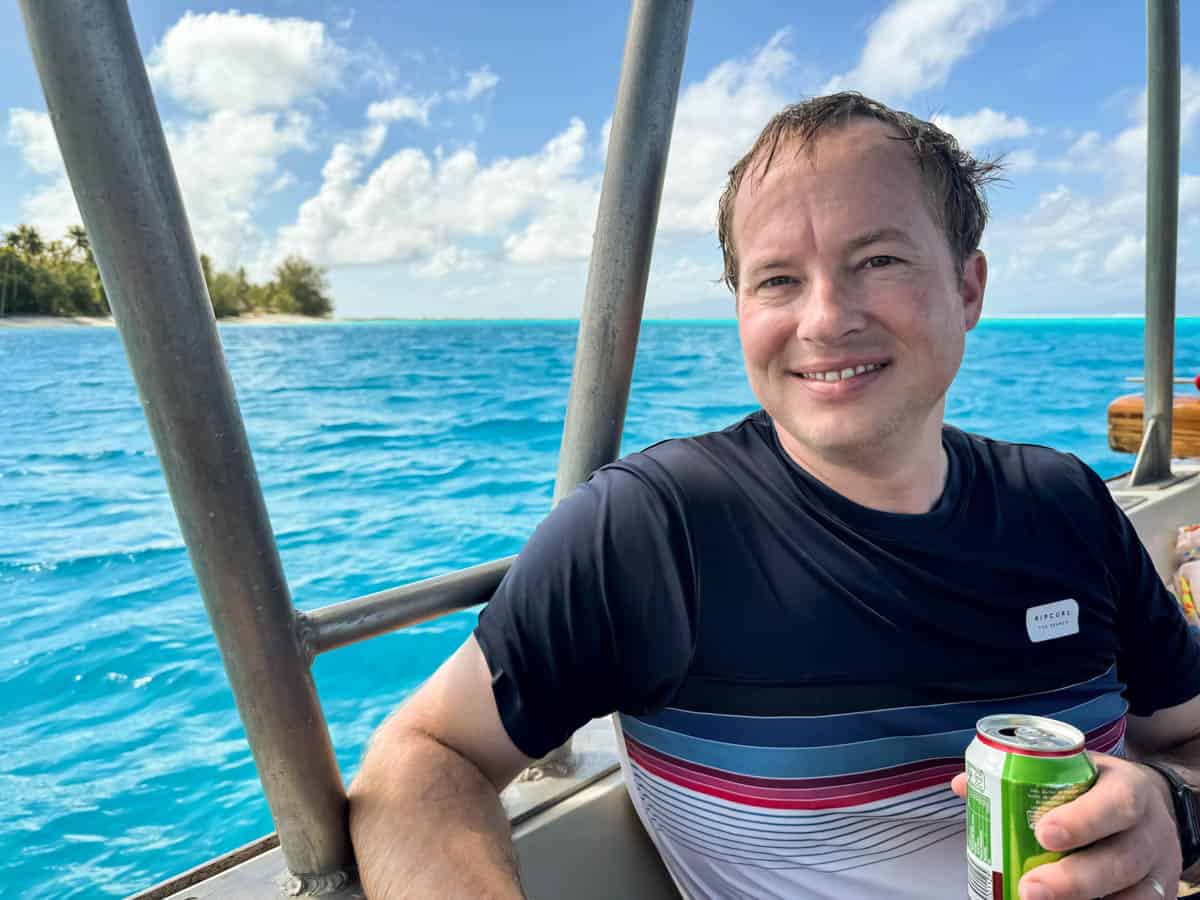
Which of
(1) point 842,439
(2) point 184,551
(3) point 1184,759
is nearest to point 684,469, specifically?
(1) point 842,439

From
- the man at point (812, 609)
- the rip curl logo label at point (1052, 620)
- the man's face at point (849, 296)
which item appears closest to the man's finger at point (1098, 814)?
the man at point (812, 609)

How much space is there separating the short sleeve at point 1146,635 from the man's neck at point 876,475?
1.05 ft

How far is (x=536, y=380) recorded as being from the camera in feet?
84.8

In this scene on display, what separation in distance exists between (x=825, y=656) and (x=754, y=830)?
238mm

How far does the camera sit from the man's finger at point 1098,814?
70 centimetres

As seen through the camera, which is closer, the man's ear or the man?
the man

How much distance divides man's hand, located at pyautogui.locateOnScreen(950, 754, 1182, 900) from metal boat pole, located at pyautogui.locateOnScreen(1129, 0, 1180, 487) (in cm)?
233

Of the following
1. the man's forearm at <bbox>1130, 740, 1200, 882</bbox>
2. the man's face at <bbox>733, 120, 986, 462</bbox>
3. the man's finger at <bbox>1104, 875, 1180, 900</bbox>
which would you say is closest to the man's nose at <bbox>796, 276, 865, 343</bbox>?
the man's face at <bbox>733, 120, 986, 462</bbox>

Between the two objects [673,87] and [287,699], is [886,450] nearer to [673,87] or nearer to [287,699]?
[673,87]

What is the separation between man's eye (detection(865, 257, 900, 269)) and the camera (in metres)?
1.12

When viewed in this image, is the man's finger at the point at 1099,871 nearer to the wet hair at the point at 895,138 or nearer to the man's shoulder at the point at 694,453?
the man's shoulder at the point at 694,453

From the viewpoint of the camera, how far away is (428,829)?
0.88 metres

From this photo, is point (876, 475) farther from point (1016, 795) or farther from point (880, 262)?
point (1016, 795)

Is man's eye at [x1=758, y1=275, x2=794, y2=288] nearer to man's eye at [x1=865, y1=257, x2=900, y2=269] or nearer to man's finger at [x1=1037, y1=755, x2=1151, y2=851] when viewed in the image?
man's eye at [x1=865, y1=257, x2=900, y2=269]
